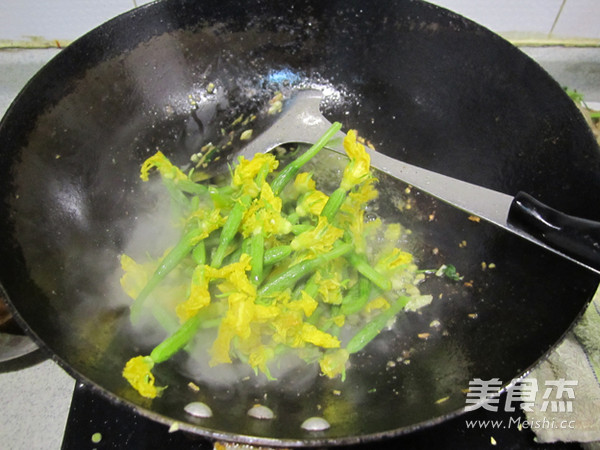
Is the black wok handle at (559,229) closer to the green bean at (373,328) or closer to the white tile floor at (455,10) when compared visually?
the green bean at (373,328)

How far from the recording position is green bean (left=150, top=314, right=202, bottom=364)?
1.17m

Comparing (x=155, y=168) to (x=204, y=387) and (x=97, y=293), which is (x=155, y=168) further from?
(x=204, y=387)

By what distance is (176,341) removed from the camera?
1188mm

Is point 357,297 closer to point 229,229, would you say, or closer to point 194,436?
point 229,229

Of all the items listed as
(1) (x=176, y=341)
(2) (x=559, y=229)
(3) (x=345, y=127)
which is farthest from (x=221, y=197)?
(2) (x=559, y=229)

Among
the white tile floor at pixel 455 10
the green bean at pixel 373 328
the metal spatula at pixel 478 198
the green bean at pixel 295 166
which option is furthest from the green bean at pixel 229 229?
the white tile floor at pixel 455 10

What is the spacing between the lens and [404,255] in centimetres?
142

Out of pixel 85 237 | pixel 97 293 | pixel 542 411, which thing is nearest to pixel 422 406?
pixel 542 411

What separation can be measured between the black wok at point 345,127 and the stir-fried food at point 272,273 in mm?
77

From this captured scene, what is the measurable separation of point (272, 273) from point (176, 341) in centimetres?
34

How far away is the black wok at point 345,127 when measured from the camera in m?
1.10

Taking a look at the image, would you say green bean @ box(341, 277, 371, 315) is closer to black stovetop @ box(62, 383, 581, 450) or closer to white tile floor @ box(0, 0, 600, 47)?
black stovetop @ box(62, 383, 581, 450)

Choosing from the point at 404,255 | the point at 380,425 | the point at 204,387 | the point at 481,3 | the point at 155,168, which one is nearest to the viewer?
the point at 380,425

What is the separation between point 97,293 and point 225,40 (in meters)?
0.91
